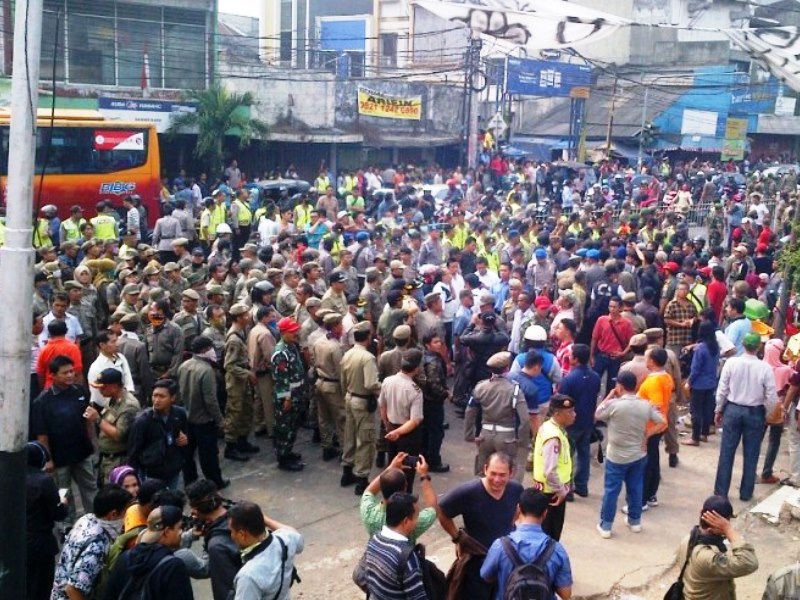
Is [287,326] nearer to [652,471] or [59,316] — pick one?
[59,316]

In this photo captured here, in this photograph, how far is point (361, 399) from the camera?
27.1 feet

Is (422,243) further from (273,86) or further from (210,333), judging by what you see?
(273,86)

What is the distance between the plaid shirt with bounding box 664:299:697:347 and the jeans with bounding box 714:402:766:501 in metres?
2.71

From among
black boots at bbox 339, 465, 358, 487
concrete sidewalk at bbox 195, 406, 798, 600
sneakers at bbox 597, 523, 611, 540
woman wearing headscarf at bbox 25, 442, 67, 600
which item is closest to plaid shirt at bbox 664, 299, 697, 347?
concrete sidewalk at bbox 195, 406, 798, 600

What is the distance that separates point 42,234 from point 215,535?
430 inches

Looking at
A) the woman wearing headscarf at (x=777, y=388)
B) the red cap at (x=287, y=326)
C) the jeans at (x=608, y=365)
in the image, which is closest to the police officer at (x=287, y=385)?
the red cap at (x=287, y=326)

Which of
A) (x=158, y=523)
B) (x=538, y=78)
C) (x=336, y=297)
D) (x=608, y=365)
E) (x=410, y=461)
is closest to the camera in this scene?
(x=158, y=523)

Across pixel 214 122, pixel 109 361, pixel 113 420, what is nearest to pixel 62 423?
pixel 113 420

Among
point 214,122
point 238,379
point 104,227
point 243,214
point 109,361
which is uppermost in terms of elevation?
point 214,122

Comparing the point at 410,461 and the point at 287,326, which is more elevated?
the point at 287,326

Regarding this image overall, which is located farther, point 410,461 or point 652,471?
point 652,471

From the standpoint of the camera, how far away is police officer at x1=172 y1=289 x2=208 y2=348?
9321mm

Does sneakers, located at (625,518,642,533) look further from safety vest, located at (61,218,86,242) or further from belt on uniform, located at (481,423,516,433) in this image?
safety vest, located at (61,218,86,242)

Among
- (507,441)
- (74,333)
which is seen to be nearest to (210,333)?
(74,333)
